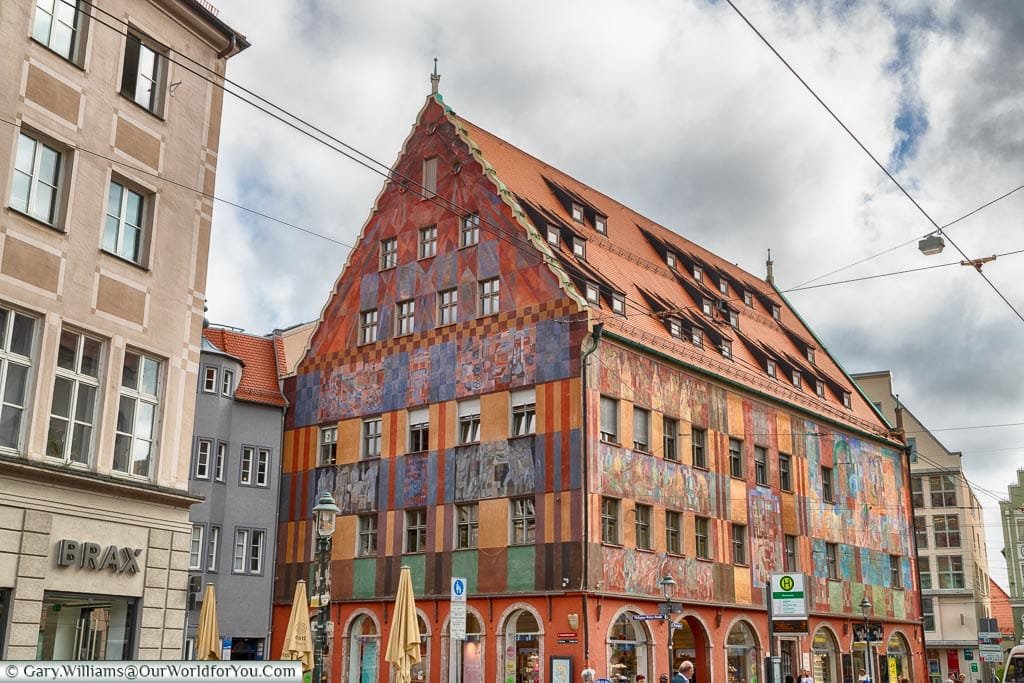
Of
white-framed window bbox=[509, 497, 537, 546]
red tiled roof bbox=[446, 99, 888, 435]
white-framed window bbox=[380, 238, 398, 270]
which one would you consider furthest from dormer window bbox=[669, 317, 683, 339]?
white-framed window bbox=[380, 238, 398, 270]

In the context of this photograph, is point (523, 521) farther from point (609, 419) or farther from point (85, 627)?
point (85, 627)

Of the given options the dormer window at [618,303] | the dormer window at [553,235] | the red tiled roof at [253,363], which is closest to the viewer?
the dormer window at [618,303]

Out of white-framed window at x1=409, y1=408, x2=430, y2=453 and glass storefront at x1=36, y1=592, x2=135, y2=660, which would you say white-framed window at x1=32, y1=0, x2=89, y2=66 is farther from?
white-framed window at x1=409, y1=408, x2=430, y2=453

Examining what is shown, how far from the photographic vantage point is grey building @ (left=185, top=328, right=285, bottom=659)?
40.4 metres

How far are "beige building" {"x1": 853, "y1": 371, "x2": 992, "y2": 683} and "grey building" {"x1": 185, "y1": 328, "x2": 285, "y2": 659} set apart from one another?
174 feet

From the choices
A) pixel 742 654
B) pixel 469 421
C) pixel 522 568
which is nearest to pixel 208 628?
pixel 522 568

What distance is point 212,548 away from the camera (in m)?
40.8

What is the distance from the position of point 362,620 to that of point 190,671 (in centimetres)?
2893

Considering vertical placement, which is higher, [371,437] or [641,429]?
[371,437]

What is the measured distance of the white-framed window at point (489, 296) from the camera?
39250 millimetres

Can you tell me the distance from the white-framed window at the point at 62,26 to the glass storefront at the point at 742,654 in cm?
2939

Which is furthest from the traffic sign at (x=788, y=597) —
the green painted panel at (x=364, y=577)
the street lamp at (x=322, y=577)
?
the green painted panel at (x=364, y=577)

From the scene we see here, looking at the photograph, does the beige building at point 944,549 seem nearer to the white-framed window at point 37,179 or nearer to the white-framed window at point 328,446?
the white-framed window at point 328,446

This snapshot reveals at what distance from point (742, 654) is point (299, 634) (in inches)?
679
